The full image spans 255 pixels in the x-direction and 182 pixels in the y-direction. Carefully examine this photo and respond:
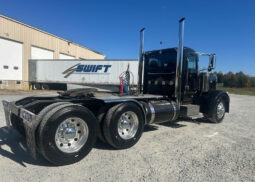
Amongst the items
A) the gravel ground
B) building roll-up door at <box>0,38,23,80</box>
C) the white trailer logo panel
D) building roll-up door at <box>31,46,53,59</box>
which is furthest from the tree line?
the gravel ground

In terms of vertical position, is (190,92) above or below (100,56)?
below

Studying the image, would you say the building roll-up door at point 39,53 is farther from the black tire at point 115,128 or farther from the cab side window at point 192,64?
the black tire at point 115,128

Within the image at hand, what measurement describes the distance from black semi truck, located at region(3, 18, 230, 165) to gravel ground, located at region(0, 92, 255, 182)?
0.26m

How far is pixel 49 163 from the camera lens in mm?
3055

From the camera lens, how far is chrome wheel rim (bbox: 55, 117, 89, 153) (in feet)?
10.2

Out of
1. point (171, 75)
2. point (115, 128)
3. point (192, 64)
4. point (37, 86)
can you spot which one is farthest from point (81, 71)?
point (115, 128)

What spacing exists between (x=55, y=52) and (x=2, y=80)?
8.81 m

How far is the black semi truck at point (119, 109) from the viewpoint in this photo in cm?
292

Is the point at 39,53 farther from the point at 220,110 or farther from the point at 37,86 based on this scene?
the point at 220,110

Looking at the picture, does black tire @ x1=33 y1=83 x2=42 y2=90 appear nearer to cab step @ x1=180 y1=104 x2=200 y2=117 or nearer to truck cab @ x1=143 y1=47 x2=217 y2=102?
truck cab @ x1=143 y1=47 x2=217 y2=102

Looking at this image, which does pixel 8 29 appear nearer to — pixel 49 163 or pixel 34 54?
pixel 34 54

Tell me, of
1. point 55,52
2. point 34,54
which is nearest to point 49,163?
point 34,54

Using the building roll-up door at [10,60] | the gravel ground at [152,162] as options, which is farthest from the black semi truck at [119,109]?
the building roll-up door at [10,60]

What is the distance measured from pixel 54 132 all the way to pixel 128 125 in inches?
70.4
